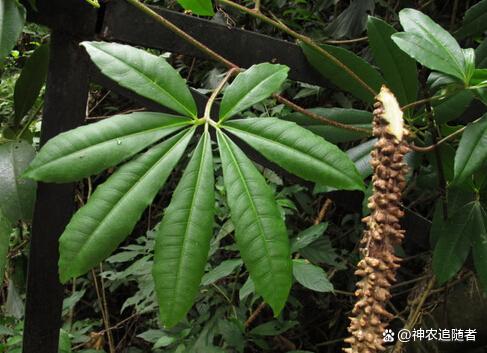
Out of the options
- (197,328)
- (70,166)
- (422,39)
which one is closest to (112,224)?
(70,166)

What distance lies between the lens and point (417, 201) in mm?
1307

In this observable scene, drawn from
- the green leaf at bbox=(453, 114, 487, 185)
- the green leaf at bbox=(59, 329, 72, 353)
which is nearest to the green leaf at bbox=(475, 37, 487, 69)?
the green leaf at bbox=(453, 114, 487, 185)

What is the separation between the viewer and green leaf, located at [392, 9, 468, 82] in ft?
2.00

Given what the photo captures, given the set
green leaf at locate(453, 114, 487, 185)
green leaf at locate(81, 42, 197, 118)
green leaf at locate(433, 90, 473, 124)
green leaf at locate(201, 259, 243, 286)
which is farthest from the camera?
green leaf at locate(201, 259, 243, 286)

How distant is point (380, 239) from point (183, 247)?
19 centimetres

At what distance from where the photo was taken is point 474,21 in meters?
0.86

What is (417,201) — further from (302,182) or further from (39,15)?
(39,15)

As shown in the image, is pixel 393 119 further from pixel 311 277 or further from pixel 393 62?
pixel 311 277

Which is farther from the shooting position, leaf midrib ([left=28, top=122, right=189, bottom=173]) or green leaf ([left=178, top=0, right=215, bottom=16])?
green leaf ([left=178, top=0, right=215, bottom=16])

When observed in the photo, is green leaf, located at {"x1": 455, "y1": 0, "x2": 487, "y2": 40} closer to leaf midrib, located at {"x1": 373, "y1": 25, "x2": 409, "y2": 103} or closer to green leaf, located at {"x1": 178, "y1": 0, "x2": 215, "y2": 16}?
leaf midrib, located at {"x1": 373, "y1": 25, "x2": 409, "y2": 103}

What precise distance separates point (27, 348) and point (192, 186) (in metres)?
0.39

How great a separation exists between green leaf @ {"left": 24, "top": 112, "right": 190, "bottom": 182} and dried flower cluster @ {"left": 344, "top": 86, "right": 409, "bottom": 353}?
0.23 m

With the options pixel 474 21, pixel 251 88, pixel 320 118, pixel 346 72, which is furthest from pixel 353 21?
pixel 251 88

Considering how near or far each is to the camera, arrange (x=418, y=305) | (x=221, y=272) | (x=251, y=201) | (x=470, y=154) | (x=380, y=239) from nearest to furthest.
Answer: (x=380, y=239) < (x=251, y=201) < (x=470, y=154) < (x=221, y=272) < (x=418, y=305)
